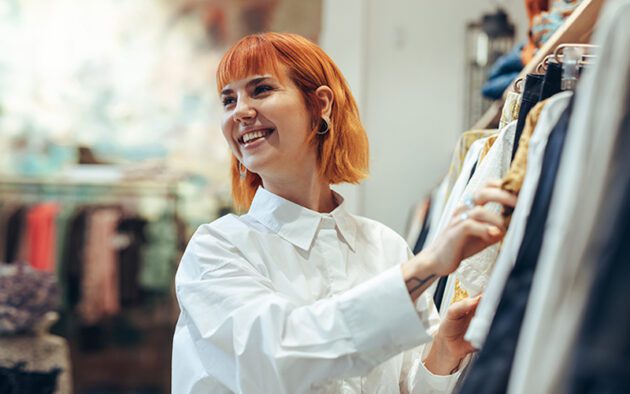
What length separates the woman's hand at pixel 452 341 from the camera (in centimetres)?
129

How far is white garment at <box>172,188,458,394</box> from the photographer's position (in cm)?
108

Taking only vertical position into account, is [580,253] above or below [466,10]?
below

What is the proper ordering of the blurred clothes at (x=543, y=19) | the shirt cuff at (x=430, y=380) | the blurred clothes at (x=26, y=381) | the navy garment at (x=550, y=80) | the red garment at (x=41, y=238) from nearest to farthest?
the navy garment at (x=550, y=80) < the shirt cuff at (x=430, y=380) < the blurred clothes at (x=543, y=19) < the blurred clothes at (x=26, y=381) < the red garment at (x=41, y=238)

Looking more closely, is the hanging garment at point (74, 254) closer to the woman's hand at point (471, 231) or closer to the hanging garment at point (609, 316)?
the woman's hand at point (471, 231)

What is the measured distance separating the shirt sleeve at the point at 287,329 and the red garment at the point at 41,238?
3132 millimetres

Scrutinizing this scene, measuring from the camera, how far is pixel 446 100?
3.92 meters

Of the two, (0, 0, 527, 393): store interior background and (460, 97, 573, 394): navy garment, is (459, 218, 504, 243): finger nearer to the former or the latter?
(460, 97, 573, 394): navy garment

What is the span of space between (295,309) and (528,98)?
522 millimetres

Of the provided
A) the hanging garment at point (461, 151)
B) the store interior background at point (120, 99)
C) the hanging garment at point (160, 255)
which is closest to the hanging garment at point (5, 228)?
the store interior background at point (120, 99)

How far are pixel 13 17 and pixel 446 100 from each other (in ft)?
8.06

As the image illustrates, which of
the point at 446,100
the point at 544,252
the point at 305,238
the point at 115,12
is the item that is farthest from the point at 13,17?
the point at 544,252

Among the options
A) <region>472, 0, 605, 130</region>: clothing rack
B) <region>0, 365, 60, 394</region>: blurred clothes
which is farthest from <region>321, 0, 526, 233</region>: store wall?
<region>472, 0, 605, 130</region>: clothing rack

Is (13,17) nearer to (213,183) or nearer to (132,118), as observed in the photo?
(132,118)

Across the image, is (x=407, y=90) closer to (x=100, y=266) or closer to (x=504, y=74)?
(x=504, y=74)
